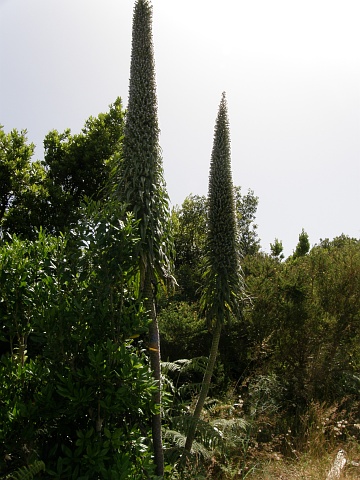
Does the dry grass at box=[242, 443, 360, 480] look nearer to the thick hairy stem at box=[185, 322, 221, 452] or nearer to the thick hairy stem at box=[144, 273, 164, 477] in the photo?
the thick hairy stem at box=[185, 322, 221, 452]

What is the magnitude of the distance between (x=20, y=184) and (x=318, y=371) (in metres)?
8.19

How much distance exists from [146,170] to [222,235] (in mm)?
1820

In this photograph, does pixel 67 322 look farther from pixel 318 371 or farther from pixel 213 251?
pixel 318 371

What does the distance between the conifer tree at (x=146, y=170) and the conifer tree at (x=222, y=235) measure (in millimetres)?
1184

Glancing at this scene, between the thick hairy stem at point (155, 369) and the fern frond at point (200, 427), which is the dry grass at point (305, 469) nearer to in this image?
the fern frond at point (200, 427)

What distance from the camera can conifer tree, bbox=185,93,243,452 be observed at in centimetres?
649

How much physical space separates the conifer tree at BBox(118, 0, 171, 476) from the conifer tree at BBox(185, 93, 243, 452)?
1.18m

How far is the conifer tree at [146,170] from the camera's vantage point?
5238 millimetres

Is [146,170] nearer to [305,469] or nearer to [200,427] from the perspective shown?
[200,427]

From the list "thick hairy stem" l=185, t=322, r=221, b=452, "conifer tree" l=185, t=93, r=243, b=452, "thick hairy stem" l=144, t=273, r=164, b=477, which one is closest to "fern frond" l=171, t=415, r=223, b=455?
"thick hairy stem" l=185, t=322, r=221, b=452

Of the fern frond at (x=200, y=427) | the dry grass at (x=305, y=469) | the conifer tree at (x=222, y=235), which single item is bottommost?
the dry grass at (x=305, y=469)

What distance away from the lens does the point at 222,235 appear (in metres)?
6.53

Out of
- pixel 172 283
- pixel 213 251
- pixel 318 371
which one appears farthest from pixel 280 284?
pixel 172 283

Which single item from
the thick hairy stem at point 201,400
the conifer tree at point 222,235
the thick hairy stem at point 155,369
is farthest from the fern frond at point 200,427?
the conifer tree at point 222,235
